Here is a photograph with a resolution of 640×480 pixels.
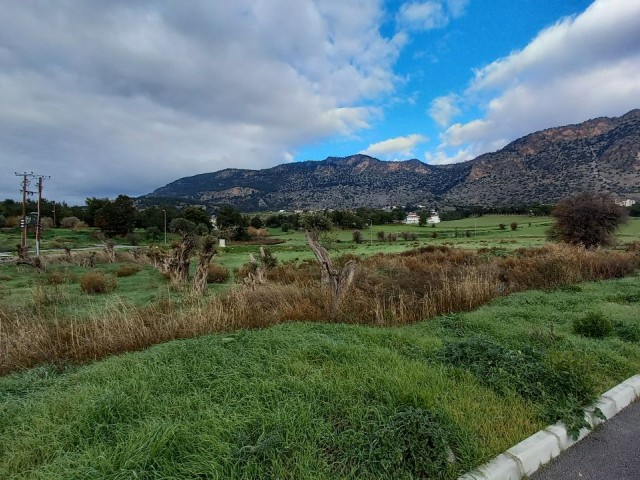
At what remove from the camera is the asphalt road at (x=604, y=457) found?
126 inches

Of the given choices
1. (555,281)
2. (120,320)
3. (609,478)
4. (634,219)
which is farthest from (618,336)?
(634,219)

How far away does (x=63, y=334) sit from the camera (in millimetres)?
6762

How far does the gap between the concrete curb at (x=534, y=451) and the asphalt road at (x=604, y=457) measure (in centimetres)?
6

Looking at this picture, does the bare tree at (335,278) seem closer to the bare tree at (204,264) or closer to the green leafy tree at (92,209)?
the bare tree at (204,264)

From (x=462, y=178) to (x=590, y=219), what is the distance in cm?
9441

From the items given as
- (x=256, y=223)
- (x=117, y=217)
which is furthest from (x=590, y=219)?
(x=117, y=217)

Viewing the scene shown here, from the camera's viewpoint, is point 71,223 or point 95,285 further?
point 71,223

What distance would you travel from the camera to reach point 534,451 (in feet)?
10.9

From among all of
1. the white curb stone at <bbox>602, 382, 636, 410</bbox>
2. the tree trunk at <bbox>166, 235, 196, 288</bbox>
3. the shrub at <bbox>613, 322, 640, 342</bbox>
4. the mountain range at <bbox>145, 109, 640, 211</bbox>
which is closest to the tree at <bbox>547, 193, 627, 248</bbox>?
the shrub at <bbox>613, 322, 640, 342</bbox>

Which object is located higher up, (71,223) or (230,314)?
(71,223)

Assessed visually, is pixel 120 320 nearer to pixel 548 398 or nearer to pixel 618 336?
pixel 548 398

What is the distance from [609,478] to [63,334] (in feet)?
26.6

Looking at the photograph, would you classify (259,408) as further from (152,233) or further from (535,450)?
(152,233)

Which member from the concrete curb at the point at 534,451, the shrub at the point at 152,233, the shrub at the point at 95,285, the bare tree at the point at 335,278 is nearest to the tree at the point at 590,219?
the bare tree at the point at 335,278
